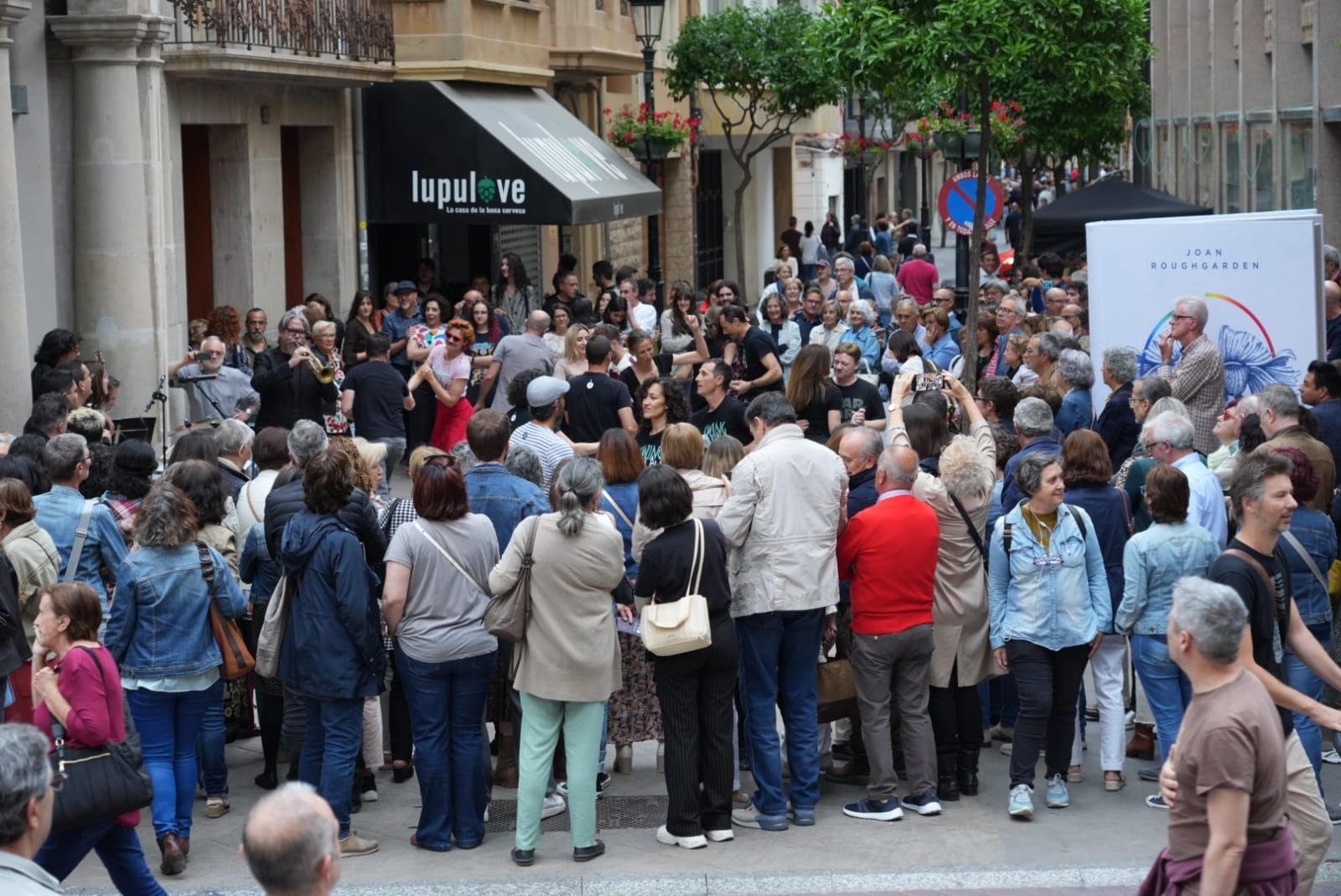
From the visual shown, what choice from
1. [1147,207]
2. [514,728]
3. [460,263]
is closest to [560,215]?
[460,263]

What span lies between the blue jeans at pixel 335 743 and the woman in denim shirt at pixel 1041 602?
9.39ft

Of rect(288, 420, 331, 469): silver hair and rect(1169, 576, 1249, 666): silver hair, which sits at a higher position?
rect(288, 420, 331, 469): silver hair

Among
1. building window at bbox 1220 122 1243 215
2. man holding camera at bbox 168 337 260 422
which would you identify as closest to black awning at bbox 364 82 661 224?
man holding camera at bbox 168 337 260 422

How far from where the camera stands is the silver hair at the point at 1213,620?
5191mm

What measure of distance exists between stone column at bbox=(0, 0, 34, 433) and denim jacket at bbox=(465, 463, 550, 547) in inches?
235

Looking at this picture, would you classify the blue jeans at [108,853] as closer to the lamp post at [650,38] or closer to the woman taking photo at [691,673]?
the woman taking photo at [691,673]

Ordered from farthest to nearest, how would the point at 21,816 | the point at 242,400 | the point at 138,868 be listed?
1. the point at 242,400
2. the point at 138,868
3. the point at 21,816

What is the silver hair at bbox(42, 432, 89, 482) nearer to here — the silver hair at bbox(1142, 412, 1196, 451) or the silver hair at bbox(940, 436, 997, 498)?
the silver hair at bbox(940, 436, 997, 498)

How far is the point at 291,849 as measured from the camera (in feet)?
13.7

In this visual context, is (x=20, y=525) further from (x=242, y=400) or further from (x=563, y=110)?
(x=563, y=110)

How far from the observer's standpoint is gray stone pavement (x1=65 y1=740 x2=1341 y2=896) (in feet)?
25.1

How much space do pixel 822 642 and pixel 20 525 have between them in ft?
12.0

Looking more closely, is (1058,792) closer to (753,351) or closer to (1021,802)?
(1021,802)

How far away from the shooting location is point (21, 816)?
15.5 ft
